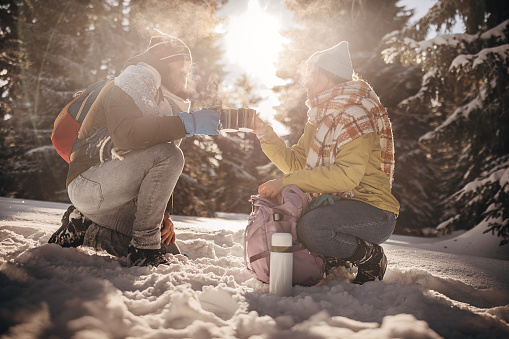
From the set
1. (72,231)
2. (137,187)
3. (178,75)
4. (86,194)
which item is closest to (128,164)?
(137,187)

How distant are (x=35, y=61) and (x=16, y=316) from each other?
11451mm

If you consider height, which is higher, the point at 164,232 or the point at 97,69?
the point at 97,69

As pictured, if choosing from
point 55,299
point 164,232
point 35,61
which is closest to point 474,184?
point 164,232

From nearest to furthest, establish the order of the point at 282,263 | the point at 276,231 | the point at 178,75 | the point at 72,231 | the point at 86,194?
the point at 282,263 → the point at 276,231 → the point at 86,194 → the point at 72,231 → the point at 178,75

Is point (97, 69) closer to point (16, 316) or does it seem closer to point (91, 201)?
point (91, 201)

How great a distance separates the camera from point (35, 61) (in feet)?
31.9

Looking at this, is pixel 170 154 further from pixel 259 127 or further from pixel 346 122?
pixel 346 122

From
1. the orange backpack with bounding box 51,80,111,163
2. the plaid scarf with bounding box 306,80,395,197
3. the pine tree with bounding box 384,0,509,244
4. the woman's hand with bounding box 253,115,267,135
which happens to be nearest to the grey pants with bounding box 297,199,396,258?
the plaid scarf with bounding box 306,80,395,197

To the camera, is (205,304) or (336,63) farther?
(336,63)

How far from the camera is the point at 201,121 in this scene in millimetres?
1961

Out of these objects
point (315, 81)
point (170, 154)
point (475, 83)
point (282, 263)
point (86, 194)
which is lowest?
point (282, 263)

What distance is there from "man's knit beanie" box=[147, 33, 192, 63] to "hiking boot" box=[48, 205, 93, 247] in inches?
49.0

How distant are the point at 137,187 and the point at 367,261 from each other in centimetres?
151

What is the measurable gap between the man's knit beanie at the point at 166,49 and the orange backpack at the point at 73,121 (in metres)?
0.44
